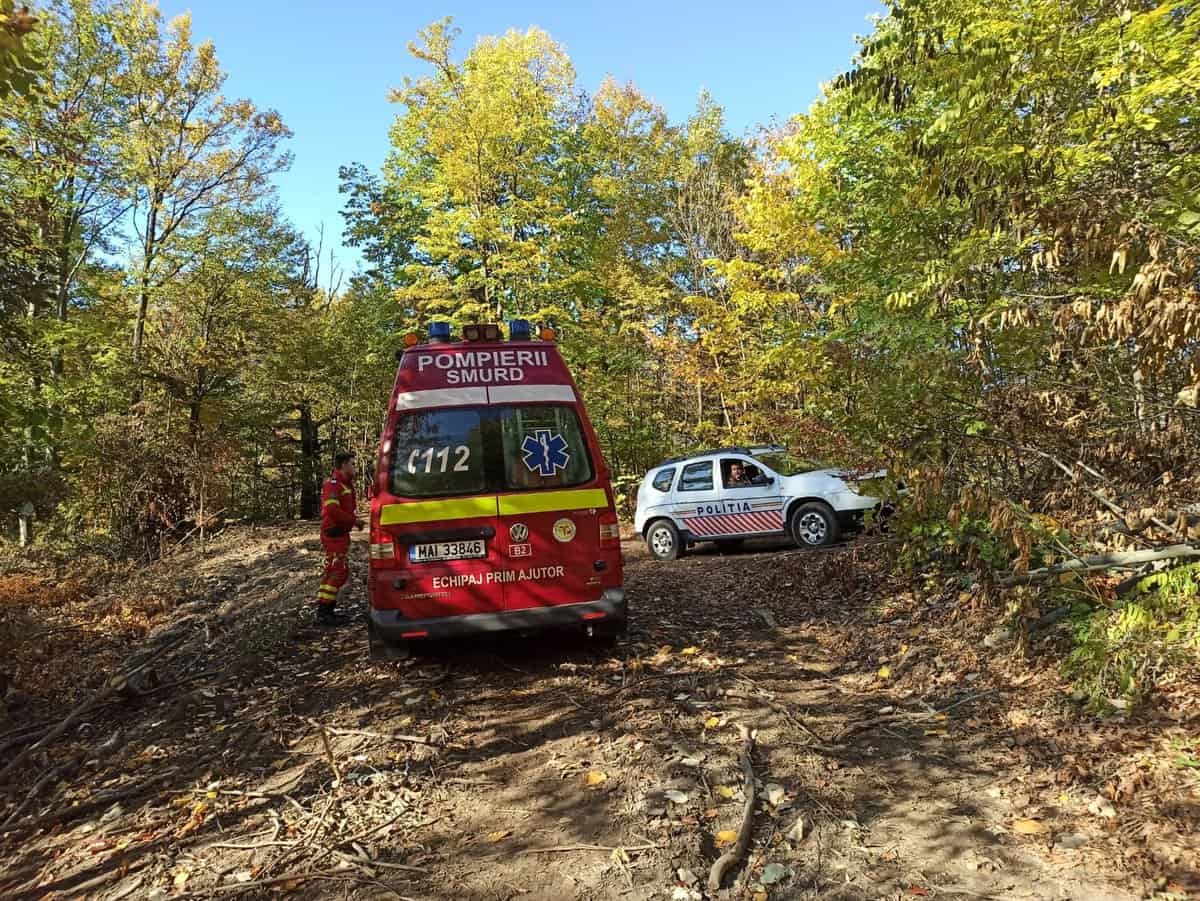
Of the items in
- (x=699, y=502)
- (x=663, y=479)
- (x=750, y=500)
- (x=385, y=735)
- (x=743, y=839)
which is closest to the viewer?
(x=743, y=839)

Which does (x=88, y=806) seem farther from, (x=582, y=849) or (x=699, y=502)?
(x=699, y=502)

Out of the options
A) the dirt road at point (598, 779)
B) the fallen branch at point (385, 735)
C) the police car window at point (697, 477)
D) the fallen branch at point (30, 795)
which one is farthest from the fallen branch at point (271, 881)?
the police car window at point (697, 477)

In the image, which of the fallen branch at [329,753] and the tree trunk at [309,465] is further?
the tree trunk at [309,465]

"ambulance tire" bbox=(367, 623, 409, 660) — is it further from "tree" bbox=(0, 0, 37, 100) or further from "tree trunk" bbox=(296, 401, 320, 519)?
"tree trunk" bbox=(296, 401, 320, 519)

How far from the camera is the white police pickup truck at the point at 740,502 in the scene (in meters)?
11.6

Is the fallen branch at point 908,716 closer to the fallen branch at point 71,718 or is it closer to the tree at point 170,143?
the fallen branch at point 71,718

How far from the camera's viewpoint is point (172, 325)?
18.5 metres

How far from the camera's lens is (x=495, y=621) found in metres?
→ 5.54

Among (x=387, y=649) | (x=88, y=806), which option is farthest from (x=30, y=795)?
(x=387, y=649)

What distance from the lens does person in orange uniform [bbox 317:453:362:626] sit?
24.0 feet

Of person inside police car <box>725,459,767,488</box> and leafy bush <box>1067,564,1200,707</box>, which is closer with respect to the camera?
leafy bush <box>1067,564,1200,707</box>

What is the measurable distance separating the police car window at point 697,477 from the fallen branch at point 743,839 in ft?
29.4

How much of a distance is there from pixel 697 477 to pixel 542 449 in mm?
7472

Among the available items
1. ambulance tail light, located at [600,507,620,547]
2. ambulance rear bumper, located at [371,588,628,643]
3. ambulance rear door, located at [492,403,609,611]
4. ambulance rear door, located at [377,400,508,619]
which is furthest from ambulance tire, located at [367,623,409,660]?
ambulance tail light, located at [600,507,620,547]
